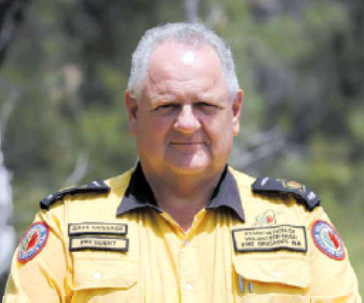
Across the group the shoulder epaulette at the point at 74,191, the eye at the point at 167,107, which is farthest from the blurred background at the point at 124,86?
the eye at the point at 167,107

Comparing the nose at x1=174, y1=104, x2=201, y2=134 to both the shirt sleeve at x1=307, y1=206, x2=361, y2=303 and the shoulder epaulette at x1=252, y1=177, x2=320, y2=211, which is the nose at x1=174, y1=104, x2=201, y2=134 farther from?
the shirt sleeve at x1=307, y1=206, x2=361, y2=303

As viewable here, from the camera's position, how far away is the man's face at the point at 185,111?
2395 millimetres

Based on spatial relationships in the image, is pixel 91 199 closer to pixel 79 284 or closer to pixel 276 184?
pixel 79 284

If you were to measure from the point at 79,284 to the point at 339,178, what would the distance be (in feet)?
21.8

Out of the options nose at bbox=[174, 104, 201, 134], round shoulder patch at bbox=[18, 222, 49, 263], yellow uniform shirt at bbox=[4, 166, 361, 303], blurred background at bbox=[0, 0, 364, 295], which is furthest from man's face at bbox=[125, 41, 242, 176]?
Result: blurred background at bbox=[0, 0, 364, 295]

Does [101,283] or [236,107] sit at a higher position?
[236,107]

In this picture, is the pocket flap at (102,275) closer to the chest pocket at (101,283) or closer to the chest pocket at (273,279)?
the chest pocket at (101,283)

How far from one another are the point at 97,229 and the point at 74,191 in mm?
150

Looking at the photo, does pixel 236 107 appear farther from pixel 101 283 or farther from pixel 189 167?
pixel 101 283

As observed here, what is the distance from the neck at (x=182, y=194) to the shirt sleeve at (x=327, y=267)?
11.5 inches

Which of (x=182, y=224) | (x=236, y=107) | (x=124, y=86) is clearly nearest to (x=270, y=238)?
(x=182, y=224)

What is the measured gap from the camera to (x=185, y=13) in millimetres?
6695

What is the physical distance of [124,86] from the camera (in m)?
7.18

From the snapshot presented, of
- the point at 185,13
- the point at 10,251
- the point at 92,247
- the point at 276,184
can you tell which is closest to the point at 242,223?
the point at 276,184
